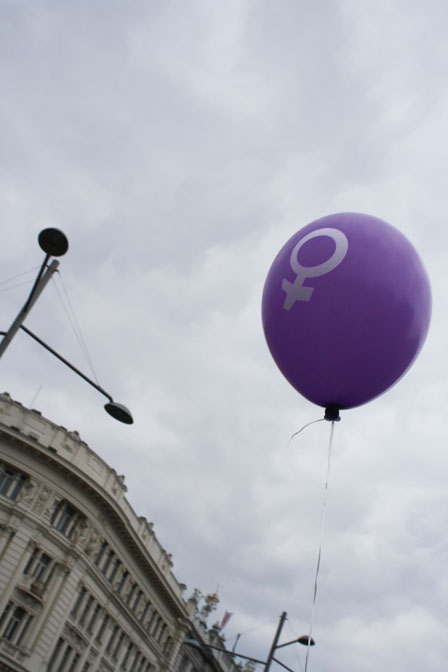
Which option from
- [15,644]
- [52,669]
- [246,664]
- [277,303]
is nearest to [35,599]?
[15,644]

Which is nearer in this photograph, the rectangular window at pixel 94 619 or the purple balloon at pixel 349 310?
the purple balloon at pixel 349 310

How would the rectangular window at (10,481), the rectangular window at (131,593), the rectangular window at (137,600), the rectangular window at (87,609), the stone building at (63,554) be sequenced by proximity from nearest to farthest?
the stone building at (63,554) < the rectangular window at (10,481) < the rectangular window at (87,609) < the rectangular window at (131,593) < the rectangular window at (137,600)

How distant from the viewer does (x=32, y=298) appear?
829 cm

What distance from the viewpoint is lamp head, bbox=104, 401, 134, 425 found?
9.27 metres

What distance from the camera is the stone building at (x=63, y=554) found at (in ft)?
85.9

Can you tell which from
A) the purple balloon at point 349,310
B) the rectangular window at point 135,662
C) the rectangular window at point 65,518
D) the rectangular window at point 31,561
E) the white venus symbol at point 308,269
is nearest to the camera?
the purple balloon at point 349,310

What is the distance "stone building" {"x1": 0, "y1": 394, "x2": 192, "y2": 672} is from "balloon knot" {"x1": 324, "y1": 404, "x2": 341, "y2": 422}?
936 inches

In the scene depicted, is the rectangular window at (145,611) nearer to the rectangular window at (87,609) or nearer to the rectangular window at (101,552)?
the rectangular window at (87,609)

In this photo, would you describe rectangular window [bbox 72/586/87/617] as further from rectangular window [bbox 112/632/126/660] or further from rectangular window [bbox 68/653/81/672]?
rectangular window [bbox 112/632/126/660]

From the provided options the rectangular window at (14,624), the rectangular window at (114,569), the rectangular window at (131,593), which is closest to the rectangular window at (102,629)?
the rectangular window at (131,593)

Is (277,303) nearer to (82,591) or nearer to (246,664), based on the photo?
(82,591)

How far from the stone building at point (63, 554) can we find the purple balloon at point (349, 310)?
78.1 feet

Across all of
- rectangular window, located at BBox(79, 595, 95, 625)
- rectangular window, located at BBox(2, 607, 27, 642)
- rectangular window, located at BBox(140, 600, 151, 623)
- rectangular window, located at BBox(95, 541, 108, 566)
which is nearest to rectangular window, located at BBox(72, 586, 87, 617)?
rectangular window, located at BBox(79, 595, 95, 625)

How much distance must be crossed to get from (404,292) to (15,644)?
26771 millimetres
